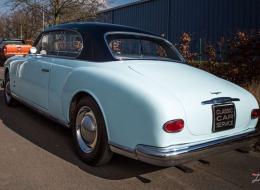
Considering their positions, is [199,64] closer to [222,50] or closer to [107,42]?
[222,50]

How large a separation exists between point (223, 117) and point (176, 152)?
0.69 meters

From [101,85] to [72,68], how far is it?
2.66 feet

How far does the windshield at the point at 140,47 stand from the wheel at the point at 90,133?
0.73 metres

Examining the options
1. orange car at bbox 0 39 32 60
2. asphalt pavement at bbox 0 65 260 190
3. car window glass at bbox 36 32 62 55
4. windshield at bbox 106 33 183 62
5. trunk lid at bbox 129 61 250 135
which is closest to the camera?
trunk lid at bbox 129 61 250 135

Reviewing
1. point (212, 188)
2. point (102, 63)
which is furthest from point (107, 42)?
point (212, 188)


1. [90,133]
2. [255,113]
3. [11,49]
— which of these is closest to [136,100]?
[90,133]

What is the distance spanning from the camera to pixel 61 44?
554 cm

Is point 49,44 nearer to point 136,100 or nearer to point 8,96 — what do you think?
point 8,96

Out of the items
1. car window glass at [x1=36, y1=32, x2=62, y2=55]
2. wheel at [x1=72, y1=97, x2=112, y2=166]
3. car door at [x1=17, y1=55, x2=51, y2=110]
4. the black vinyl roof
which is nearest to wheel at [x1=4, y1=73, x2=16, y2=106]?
car door at [x1=17, y1=55, x2=51, y2=110]

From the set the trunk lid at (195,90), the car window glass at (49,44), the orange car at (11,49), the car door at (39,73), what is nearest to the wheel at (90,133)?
the trunk lid at (195,90)

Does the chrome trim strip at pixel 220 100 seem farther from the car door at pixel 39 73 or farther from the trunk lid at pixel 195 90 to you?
the car door at pixel 39 73

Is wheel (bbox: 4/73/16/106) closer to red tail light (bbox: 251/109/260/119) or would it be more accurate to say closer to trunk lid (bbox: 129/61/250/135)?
trunk lid (bbox: 129/61/250/135)

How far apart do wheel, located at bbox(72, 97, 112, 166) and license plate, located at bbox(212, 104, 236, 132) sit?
1.14 meters

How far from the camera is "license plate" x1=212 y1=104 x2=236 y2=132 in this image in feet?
12.6
